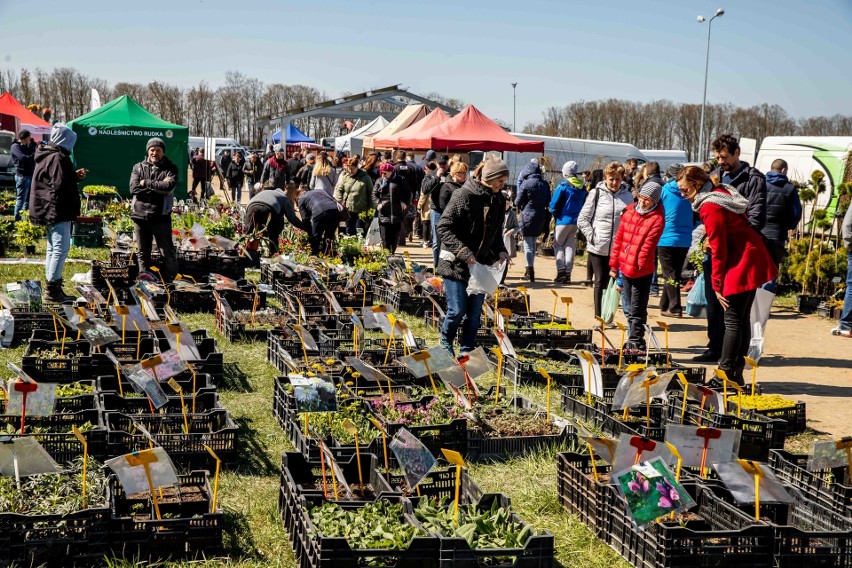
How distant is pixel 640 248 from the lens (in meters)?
7.56

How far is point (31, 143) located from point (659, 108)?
5164cm

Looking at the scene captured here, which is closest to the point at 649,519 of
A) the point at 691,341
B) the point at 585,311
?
the point at 691,341

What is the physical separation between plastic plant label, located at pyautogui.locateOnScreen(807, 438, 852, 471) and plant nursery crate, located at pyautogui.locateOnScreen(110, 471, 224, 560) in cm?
256

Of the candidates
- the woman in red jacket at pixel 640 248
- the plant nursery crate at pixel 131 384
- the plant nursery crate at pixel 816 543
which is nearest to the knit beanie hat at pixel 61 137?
the plant nursery crate at pixel 131 384

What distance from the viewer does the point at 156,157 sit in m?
9.09

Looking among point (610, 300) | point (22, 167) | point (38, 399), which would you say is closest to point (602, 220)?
point (610, 300)

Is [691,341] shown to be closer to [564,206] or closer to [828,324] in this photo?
[828,324]

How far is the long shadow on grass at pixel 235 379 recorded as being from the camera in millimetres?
6395

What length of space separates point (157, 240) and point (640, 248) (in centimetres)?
485

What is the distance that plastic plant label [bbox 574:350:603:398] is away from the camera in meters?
5.51

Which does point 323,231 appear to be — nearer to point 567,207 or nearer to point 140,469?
point 567,207

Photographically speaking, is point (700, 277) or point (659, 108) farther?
point (659, 108)

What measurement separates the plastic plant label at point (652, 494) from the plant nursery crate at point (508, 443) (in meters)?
1.65

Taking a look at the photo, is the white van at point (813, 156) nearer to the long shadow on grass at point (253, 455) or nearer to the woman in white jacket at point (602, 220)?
the woman in white jacket at point (602, 220)
